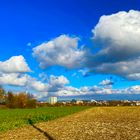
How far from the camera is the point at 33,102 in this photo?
18812 cm

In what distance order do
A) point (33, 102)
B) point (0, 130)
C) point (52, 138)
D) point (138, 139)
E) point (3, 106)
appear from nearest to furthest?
1. point (138, 139)
2. point (52, 138)
3. point (0, 130)
4. point (3, 106)
5. point (33, 102)

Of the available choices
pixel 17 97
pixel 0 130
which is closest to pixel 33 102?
pixel 17 97

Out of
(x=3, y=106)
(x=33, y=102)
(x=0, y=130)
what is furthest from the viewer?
(x=33, y=102)

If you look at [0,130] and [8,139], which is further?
[0,130]

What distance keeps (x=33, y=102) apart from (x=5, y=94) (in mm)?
16105

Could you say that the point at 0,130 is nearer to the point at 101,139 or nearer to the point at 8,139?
the point at 8,139

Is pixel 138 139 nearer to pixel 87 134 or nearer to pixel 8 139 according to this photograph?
pixel 87 134

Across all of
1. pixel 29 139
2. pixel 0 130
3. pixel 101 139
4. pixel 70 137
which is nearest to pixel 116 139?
pixel 101 139

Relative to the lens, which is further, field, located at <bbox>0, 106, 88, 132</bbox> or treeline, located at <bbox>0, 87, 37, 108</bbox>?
treeline, located at <bbox>0, 87, 37, 108</bbox>

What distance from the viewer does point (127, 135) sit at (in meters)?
29.2

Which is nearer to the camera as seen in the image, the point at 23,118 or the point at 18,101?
the point at 23,118

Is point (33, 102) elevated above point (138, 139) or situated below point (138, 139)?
above

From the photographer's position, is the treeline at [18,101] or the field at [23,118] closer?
the field at [23,118]

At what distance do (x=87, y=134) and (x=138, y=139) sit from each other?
525 centimetres
